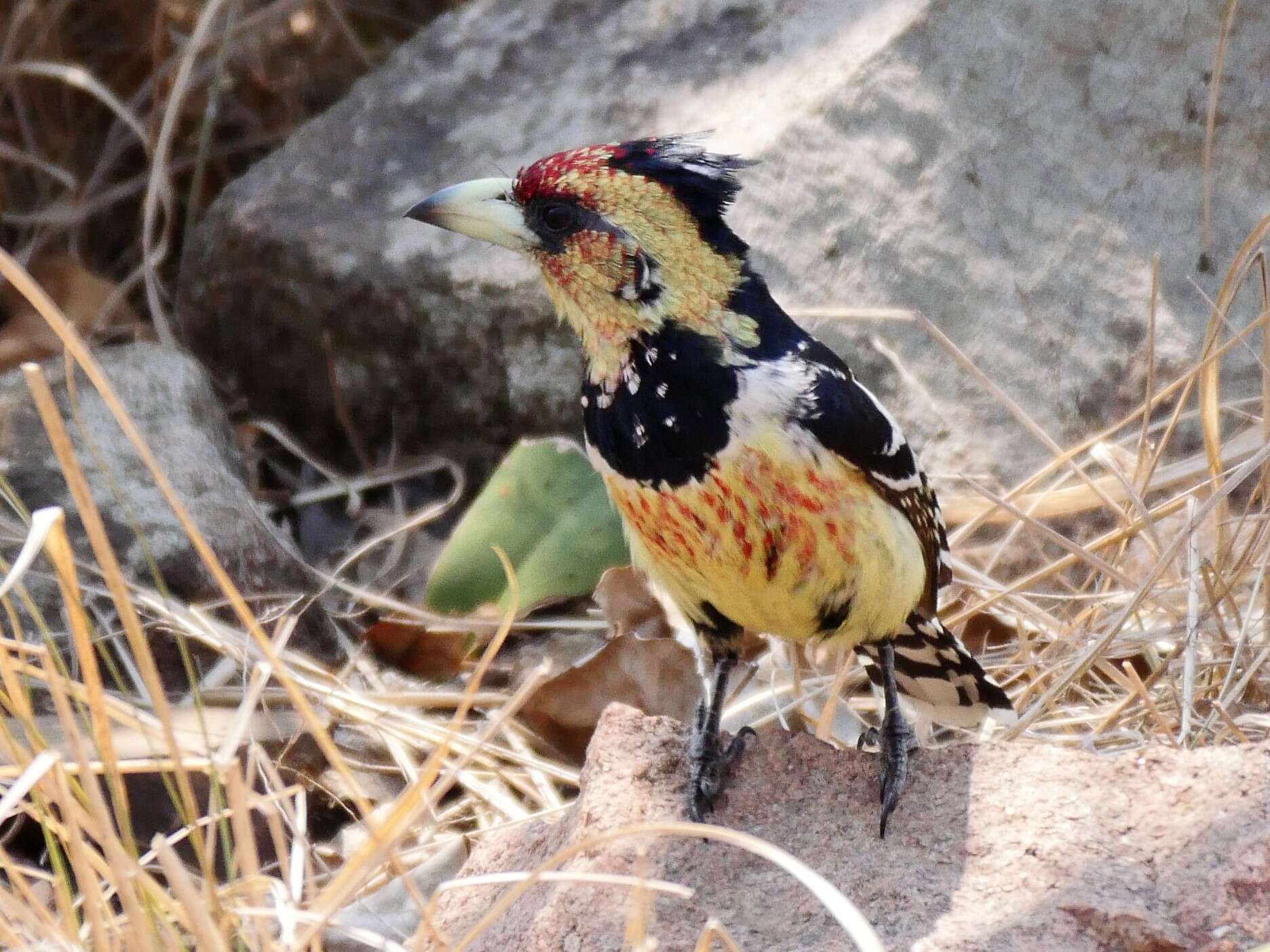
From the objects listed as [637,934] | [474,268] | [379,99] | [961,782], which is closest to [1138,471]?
[961,782]

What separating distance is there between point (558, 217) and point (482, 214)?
15cm

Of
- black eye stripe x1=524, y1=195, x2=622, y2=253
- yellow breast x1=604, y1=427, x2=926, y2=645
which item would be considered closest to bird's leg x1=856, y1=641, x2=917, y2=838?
yellow breast x1=604, y1=427, x2=926, y2=645

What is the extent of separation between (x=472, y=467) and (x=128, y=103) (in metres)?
2.30

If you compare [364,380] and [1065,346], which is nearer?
[1065,346]

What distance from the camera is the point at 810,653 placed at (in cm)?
386

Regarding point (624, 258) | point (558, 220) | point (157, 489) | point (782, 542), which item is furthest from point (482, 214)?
point (157, 489)

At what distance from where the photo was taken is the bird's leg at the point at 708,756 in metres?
2.74

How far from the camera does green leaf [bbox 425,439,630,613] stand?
150 inches

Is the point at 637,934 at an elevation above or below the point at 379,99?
below

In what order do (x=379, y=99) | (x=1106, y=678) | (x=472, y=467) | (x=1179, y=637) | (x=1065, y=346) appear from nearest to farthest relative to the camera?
(x=1179, y=637)
(x=1106, y=678)
(x=1065, y=346)
(x=472, y=467)
(x=379, y=99)

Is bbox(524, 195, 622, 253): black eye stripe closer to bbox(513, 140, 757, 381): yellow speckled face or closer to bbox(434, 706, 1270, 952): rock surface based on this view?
bbox(513, 140, 757, 381): yellow speckled face

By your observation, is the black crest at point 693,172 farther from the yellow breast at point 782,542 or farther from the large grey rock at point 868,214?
the large grey rock at point 868,214

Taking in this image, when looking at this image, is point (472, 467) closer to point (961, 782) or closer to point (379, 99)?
point (379, 99)

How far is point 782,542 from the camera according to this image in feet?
8.74
